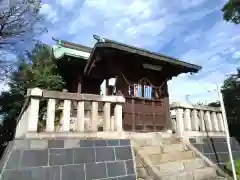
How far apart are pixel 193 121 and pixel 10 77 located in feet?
34.3

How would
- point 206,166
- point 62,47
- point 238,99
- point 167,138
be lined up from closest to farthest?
point 206,166 → point 167,138 → point 62,47 → point 238,99

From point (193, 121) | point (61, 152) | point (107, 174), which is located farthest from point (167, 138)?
point (61, 152)

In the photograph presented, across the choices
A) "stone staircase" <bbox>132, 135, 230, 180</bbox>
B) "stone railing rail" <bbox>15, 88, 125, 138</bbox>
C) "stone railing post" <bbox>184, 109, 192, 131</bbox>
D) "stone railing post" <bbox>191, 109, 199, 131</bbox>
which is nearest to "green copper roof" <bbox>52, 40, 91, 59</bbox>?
"stone railing rail" <bbox>15, 88, 125, 138</bbox>

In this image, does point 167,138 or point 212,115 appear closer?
point 167,138

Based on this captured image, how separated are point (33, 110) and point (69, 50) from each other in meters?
7.40

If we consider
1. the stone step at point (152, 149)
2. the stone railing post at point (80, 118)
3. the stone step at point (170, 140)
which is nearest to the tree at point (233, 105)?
the stone step at point (170, 140)

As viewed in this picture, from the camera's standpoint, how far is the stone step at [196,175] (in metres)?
5.32

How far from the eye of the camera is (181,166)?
5832 mm

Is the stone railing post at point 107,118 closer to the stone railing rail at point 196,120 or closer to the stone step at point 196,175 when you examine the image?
the stone step at point 196,175

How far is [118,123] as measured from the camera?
6.35 m

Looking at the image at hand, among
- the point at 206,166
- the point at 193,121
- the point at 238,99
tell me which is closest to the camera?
the point at 206,166

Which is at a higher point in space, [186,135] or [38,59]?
[38,59]

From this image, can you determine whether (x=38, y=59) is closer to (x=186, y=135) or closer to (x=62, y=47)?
(x=62, y=47)

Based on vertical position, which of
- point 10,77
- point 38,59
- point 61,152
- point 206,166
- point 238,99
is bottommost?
point 206,166
